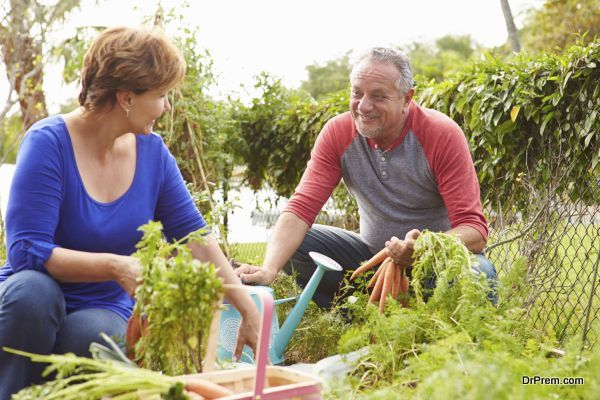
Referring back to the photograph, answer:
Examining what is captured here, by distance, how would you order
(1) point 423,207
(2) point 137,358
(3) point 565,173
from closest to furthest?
(2) point 137,358
(1) point 423,207
(3) point 565,173

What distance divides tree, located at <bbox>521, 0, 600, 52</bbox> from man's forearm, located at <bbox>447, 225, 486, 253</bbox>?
17655 millimetres

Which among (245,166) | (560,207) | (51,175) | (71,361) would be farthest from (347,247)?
(245,166)

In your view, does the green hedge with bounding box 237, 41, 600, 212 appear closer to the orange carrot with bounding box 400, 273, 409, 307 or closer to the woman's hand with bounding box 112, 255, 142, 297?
the orange carrot with bounding box 400, 273, 409, 307

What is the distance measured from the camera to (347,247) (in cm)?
315

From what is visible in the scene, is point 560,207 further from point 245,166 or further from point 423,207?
point 245,166

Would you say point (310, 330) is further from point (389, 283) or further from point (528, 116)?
point (528, 116)

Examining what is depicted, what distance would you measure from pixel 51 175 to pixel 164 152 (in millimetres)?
426

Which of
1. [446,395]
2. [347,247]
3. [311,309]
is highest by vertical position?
[446,395]

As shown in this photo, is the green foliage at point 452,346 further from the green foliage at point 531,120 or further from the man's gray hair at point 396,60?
the green foliage at point 531,120

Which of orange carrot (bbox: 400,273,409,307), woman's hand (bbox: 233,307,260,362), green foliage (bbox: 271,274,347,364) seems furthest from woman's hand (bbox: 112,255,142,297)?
green foliage (bbox: 271,274,347,364)

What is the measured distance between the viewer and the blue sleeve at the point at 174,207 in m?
2.27

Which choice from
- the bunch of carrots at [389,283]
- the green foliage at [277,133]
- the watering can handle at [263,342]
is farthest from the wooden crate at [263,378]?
the green foliage at [277,133]

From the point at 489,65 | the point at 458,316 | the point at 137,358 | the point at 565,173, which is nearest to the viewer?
the point at 137,358

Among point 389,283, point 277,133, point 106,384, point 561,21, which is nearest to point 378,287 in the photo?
point 389,283
